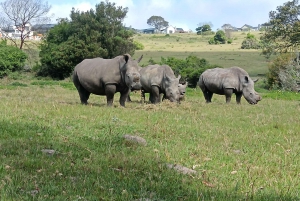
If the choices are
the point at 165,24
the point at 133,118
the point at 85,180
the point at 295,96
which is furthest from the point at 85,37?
the point at 165,24

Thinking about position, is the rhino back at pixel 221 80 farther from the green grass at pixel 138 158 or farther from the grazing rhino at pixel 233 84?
the green grass at pixel 138 158

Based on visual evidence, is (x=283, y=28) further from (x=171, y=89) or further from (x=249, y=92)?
(x=171, y=89)

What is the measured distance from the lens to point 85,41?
39781 mm

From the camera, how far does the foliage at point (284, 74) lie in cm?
3341

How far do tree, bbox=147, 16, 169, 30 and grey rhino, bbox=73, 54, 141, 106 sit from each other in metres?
153

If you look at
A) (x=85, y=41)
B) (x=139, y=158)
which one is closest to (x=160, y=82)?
(x=139, y=158)

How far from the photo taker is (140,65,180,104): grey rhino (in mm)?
17000

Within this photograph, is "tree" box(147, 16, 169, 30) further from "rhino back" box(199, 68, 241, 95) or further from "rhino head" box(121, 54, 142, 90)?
"rhino head" box(121, 54, 142, 90)

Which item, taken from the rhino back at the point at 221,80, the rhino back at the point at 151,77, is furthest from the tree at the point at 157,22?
the rhino back at the point at 151,77

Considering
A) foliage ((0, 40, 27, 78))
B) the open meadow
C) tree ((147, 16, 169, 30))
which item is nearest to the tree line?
foliage ((0, 40, 27, 78))

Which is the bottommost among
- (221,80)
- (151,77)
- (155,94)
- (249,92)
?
(249,92)

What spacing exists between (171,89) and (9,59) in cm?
2614

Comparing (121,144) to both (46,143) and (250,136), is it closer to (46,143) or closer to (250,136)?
(46,143)

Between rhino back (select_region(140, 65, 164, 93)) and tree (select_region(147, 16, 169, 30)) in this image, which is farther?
tree (select_region(147, 16, 169, 30))
